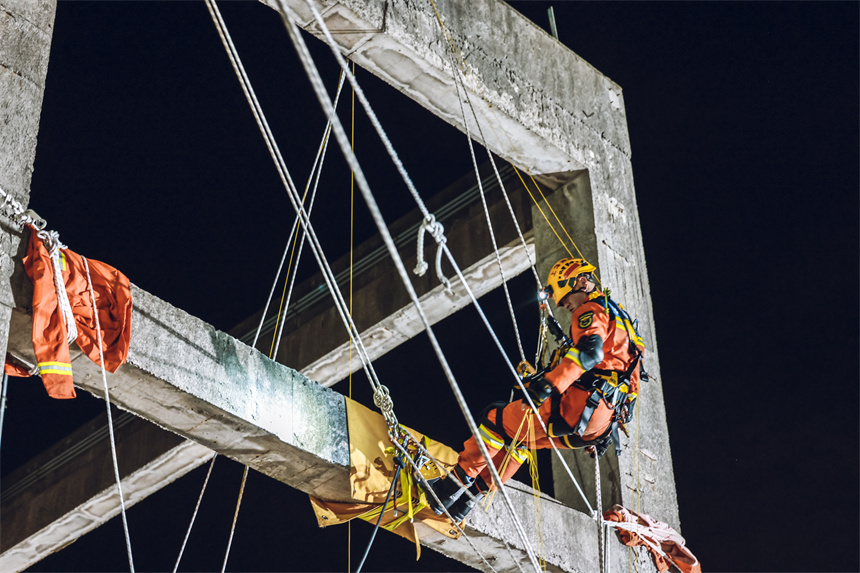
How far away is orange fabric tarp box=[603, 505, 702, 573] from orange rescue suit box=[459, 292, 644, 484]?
1.20 m

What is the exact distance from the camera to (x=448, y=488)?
277 inches

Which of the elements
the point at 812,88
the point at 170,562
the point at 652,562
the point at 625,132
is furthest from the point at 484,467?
the point at 170,562

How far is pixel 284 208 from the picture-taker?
44.7ft

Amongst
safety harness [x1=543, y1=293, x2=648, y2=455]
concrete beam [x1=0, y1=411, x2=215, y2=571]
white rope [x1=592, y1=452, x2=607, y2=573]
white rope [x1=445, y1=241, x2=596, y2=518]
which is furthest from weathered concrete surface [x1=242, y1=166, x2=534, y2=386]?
safety harness [x1=543, y1=293, x2=648, y2=455]

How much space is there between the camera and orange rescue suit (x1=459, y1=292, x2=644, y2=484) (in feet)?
22.3

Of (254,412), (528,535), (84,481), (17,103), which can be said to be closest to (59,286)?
(17,103)

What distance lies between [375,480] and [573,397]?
128 centimetres

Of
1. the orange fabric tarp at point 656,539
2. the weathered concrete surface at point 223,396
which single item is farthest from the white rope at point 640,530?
the weathered concrete surface at point 223,396

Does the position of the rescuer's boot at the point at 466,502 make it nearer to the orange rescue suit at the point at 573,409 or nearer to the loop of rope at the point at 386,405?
the orange rescue suit at the point at 573,409

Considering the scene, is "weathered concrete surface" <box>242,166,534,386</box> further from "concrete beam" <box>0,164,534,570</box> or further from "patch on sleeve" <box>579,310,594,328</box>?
"patch on sleeve" <box>579,310,594,328</box>

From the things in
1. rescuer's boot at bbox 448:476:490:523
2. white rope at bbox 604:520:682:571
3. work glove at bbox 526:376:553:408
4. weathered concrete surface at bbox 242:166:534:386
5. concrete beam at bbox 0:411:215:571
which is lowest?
rescuer's boot at bbox 448:476:490:523

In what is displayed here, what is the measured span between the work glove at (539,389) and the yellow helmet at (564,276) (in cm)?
71

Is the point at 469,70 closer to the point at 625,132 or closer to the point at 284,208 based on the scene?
the point at 625,132

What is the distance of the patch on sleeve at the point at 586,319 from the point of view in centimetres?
673
